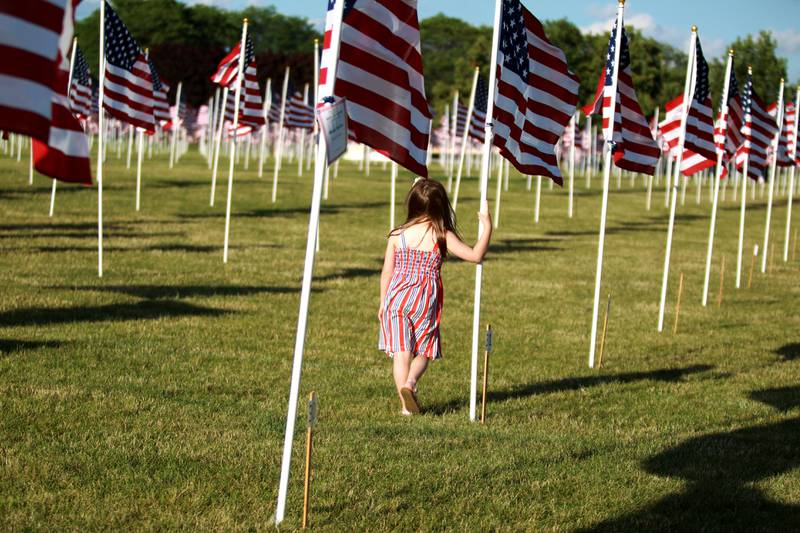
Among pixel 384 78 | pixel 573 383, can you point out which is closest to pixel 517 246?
pixel 573 383

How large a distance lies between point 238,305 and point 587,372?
5690mm

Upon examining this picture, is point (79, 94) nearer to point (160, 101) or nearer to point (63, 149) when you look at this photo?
point (160, 101)

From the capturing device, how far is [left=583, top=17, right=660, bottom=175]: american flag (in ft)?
42.3

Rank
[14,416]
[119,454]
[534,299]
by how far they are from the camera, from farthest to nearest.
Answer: [534,299], [14,416], [119,454]

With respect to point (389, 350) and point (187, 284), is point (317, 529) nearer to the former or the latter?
point (389, 350)

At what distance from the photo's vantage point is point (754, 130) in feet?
70.7

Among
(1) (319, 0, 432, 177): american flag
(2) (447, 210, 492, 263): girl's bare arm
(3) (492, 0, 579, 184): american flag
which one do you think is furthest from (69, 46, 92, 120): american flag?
(1) (319, 0, 432, 177): american flag

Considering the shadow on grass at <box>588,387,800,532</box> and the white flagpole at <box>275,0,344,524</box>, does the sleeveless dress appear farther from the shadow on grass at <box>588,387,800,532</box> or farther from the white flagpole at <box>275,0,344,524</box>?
the white flagpole at <box>275,0,344,524</box>

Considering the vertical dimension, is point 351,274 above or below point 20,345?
above

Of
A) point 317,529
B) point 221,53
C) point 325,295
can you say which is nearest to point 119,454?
point 317,529

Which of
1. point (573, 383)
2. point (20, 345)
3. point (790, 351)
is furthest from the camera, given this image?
point (790, 351)

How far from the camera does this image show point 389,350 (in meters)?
9.30

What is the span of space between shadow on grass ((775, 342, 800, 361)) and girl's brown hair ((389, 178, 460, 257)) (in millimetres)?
7016

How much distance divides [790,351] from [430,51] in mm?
144304
